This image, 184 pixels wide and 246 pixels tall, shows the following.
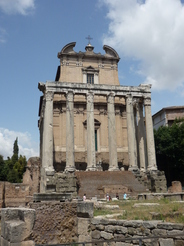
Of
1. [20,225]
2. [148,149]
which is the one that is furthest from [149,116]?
[20,225]

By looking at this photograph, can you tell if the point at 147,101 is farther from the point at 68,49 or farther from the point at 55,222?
the point at 55,222

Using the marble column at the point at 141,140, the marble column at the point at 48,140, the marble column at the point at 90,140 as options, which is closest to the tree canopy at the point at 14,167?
the marble column at the point at 48,140

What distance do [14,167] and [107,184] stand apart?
111ft

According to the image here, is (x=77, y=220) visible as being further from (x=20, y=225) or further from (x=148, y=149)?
(x=148, y=149)

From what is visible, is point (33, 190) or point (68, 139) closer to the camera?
point (68, 139)

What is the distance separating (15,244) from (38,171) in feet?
95.4

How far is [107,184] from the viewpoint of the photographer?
76.8ft

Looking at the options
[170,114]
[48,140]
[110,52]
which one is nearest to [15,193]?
[48,140]

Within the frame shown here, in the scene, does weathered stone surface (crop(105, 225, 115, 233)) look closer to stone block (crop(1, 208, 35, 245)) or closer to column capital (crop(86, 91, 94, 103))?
stone block (crop(1, 208, 35, 245))

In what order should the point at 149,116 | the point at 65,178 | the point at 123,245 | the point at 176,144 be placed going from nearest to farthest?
the point at 123,245
the point at 65,178
the point at 149,116
the point at 176,144

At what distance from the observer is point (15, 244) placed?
4.99 metres

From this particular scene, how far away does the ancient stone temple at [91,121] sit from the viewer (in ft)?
89.2

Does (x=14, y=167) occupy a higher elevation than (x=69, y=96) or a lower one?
lower

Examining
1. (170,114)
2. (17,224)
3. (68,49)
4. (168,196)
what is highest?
(68,49)
